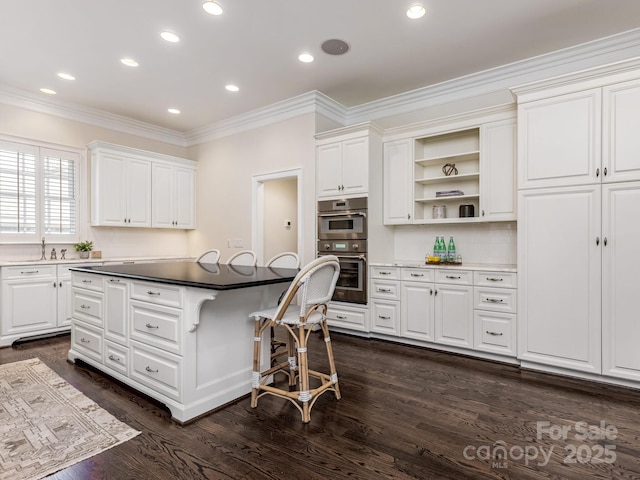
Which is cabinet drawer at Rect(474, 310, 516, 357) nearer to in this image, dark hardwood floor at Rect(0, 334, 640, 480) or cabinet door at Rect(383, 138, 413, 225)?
dark hardwood floor at Rect(0, 334, 640, 480)

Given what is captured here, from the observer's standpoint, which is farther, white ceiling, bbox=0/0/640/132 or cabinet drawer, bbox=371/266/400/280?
cabinet drawer, bbox=371/266/400/280

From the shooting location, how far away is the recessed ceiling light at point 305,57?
11.6ft

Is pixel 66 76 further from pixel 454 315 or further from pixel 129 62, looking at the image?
pixel 454 315

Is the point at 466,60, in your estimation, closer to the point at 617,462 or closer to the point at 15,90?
the point at 617,462

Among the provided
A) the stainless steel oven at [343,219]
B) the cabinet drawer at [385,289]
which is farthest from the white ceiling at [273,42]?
the cabinet drawer at [385,289]

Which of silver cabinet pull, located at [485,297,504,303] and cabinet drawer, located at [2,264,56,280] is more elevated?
cabinet drawer, located at [2,264,56,280]

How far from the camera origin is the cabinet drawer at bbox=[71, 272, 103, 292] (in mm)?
2971

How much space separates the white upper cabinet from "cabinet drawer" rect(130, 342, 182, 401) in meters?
2.71

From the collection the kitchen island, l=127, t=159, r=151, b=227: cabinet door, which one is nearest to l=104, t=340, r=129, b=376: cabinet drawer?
the kitchen island

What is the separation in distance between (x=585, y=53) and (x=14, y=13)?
5.10m

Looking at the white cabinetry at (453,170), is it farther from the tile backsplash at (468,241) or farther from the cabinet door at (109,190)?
the cabinet door at (109,190)

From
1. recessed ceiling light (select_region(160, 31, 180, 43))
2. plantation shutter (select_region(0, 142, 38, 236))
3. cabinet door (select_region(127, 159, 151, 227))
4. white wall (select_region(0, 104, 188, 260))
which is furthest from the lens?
cabinet door (select_region(127, 159, 151, 227))

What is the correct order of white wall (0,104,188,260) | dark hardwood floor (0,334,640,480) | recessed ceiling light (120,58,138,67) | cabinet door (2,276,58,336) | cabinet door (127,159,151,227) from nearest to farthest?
dark hardwood floor (0,334,640,480)
recessed ceiling light (120,58,138,67)
cabinet door (2,276,58,336)
white wall (0,104,188,260)
cabinet door (127,159,151,227)

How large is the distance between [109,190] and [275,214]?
2.42m
